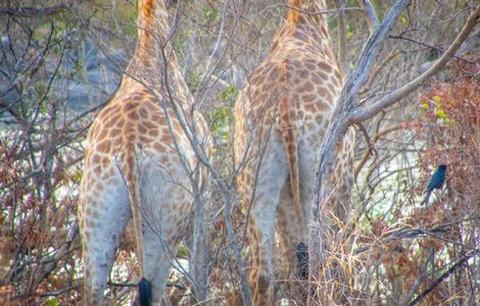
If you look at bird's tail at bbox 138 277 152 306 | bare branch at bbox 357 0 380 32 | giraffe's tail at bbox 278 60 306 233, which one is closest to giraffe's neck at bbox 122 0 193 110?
giraffe's tail at bbox 278 60 306 233

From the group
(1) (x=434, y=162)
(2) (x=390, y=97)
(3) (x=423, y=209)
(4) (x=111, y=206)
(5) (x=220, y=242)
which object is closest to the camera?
(2) (x=390, y=97)

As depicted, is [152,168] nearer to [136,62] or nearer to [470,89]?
[136,62]

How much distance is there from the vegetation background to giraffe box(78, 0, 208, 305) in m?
0.29

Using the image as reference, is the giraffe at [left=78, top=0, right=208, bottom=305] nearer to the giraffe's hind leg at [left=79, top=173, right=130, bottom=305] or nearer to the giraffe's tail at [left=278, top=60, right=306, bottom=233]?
the giraffe's hind leg at [left=79, top=173, right=130, bottom=305]

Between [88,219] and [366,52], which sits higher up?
[366,52]

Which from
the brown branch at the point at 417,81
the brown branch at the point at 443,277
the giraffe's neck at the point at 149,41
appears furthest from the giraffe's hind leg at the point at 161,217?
the brown branch at the point at 443,277

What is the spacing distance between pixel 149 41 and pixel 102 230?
141 centimetres

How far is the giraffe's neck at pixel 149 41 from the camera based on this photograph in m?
6.51

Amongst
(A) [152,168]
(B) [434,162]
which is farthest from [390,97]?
(A) [152,168]

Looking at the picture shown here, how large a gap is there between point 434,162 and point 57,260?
102 inches

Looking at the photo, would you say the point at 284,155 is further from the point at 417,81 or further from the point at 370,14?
the point at 417,81

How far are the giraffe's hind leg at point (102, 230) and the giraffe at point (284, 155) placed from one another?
0.72m

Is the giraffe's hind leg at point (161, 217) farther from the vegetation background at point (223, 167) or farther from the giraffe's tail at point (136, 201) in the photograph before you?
the vegetation background at point (223, 167)

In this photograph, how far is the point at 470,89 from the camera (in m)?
6.54
